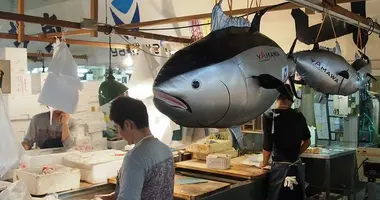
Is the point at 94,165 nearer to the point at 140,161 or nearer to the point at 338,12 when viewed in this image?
the point at 140,161

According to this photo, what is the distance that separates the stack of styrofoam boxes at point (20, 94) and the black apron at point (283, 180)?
3.26 m

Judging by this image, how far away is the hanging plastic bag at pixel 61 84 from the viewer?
2.46m

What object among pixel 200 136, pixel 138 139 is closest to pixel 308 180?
pixel 200 136

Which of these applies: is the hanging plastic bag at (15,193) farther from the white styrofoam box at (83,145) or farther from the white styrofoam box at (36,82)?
the white styrofoam box at (36,82)

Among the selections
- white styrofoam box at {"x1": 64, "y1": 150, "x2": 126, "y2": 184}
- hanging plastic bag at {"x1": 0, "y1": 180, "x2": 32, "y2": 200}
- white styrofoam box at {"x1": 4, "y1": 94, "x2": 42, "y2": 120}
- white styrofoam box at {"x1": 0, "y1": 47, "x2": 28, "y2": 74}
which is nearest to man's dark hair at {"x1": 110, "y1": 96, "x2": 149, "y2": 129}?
hanging plastic bag at {"x1": 0, "y1": 180, "x2": 32, "y2": 200}

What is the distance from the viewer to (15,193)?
8.09 ft

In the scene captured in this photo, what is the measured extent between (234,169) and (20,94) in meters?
3.26

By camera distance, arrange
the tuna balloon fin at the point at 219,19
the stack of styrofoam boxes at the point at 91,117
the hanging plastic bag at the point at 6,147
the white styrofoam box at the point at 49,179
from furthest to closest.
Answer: the stack of styrofoam boxes at the point at 91,117 < the white styrofoam box at the point at 49,179 < the hanging plastic bag at the point at 6,147 < the tuna balloon fin at the point at 219,19

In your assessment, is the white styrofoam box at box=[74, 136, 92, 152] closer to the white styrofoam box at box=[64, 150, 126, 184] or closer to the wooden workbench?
the white styrofoam box at box=[64, 150, 126, 184]

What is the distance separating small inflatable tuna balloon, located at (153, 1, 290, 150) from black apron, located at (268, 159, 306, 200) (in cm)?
256

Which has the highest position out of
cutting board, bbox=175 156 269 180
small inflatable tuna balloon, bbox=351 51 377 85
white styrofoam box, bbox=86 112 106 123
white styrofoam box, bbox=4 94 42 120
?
small inflatable tuna balloon, bbox=351 51 377 85

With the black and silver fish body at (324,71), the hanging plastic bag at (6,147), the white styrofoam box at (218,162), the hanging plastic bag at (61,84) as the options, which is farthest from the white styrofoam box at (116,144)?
the black and silver fish body at (324,71)

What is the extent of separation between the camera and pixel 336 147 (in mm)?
4984

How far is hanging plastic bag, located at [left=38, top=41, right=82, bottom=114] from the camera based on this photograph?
246 cm
